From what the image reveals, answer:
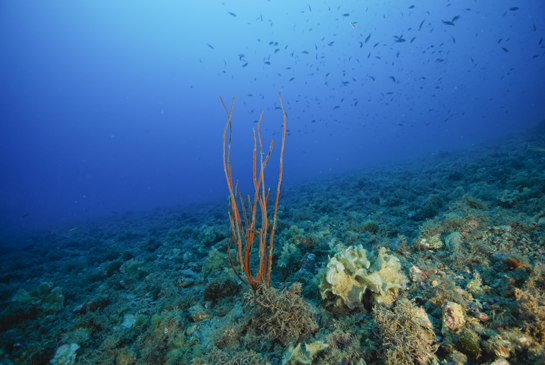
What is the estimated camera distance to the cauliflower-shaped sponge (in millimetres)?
2184

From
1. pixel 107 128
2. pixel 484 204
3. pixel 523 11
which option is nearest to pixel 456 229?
pixel 484 204

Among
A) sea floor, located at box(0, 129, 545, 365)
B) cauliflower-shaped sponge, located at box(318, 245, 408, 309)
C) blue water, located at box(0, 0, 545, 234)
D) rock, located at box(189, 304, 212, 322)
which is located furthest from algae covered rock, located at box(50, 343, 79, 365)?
blue water, located at box(0, 0, 545, 234)

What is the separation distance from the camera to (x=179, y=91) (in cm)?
13088

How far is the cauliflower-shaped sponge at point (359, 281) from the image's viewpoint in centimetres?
218

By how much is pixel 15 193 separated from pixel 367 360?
16383 cm

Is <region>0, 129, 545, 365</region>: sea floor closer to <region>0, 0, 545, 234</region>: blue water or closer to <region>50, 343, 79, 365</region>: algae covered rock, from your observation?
<region>50, 343, 79, 365</region>: algae covered rock

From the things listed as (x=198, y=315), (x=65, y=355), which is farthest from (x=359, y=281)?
(x=65, y=355)

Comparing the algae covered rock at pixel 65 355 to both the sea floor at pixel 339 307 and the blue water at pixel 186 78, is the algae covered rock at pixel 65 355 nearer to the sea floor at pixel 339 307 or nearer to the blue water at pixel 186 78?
the sea floor at pixel 339 307

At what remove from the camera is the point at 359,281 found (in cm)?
234

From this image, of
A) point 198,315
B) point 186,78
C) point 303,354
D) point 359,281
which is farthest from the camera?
point 186,78

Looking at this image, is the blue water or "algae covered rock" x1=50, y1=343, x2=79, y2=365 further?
the blue water

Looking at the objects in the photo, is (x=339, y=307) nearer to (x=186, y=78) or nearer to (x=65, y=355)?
(x=65, y=355)

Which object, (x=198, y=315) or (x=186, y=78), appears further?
(x=186, y=78)

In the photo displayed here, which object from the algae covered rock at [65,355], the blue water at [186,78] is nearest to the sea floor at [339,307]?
the algae covered rock at [65,355]
